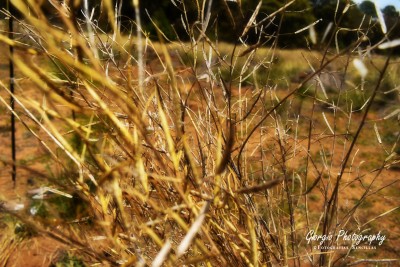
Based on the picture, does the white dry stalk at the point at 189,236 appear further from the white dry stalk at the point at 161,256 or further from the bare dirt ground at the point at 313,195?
the bare dirt ground at the point at 313,195

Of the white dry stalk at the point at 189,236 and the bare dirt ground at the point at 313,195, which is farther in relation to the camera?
the bare dirt ground at the point at 313,195

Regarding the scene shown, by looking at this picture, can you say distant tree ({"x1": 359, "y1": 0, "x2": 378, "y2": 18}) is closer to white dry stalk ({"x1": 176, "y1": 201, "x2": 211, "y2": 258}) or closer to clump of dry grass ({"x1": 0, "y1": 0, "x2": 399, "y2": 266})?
clump of dry grass ({"x1": 0, "y1": 0, "x2": 399, "y2": 266})

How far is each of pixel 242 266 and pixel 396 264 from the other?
5.17 feet

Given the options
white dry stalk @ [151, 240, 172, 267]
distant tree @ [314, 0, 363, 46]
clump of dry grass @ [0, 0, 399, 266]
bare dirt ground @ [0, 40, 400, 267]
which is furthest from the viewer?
bare dirt ground @ [0, 40, 400, 267]

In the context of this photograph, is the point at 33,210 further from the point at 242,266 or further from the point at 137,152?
the point at 137,152

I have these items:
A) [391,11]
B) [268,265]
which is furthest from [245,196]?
[391,11]

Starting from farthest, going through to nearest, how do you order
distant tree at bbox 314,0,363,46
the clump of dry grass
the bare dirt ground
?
the bare dirt ground
distant tree at bbox 314,0,363,46
the clump of dry grass

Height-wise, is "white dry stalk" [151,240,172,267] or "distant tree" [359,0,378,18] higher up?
"distant tree" [359,0,378,18]

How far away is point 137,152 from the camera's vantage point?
48 centimetres

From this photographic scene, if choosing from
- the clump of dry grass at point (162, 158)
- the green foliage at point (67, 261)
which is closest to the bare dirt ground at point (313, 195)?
the green foliage at point (67, 261)

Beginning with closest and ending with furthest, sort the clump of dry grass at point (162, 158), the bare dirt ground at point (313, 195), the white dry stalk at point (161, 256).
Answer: the white dry stalk at point (161, 256)
the clump of dry grass at point (162, 158)
the bare dirt ground at point (313, 195)

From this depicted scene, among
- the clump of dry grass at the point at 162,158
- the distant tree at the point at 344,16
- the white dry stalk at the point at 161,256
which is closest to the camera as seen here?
the white dry stalk at the point at 161,256

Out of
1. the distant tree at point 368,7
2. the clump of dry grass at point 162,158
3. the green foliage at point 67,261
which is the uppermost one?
the distant tree at point 368,7

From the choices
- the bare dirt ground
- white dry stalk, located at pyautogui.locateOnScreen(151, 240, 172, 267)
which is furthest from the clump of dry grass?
the bare dirt ground
